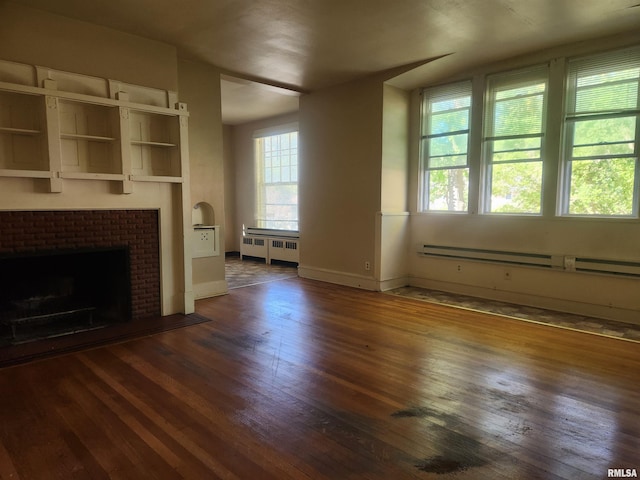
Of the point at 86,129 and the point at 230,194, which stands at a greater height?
the point at 86,129

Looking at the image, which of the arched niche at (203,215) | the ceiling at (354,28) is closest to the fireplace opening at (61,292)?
the arched niche at (203,215)

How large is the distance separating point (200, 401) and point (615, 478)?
2142 millimetres

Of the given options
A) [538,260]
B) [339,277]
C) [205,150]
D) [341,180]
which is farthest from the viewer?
[339,277]

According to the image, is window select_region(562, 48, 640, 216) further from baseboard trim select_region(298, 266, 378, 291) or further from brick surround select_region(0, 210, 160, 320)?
brick surround select_region(0, 210, 160, 320)

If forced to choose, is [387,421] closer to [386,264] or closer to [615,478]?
[615,478]

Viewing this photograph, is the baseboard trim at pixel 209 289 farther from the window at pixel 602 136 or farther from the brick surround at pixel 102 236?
the window at pixel 602 136

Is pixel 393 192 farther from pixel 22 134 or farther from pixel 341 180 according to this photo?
pixel 22 134

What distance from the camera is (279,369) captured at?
115 inches

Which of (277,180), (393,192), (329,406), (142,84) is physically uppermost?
(142,84)

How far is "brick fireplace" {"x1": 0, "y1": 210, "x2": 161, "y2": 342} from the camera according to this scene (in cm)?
337

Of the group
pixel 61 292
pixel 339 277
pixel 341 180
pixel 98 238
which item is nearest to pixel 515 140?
pixel 341 180

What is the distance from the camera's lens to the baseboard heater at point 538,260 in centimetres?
409

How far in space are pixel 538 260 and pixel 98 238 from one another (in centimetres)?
471

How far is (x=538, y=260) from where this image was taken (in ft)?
15.1
